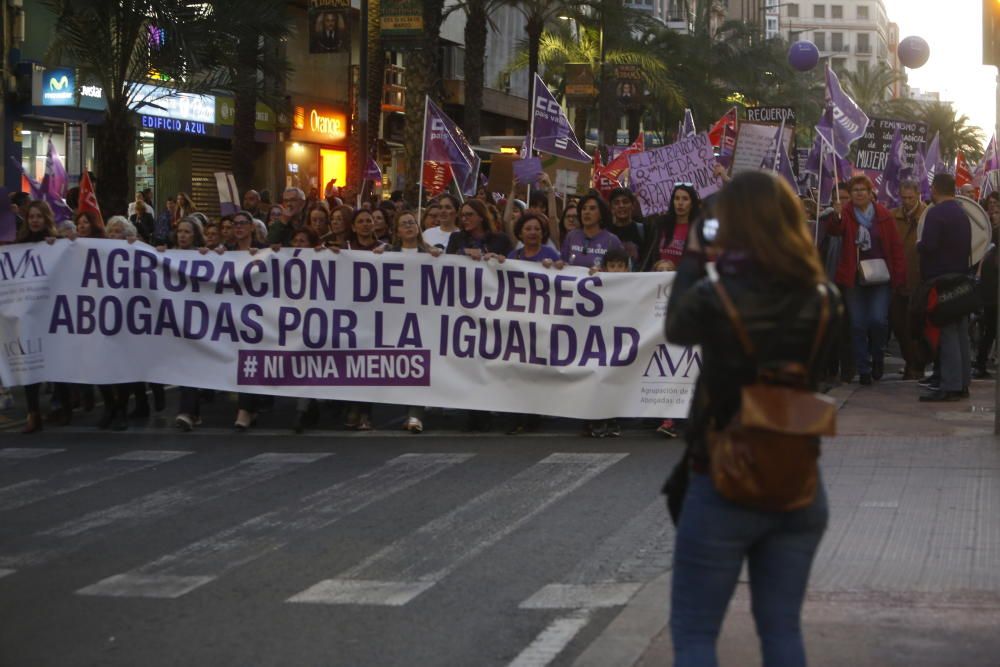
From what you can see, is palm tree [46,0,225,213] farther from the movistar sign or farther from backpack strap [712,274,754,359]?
backpack strap [712,274,754,359]

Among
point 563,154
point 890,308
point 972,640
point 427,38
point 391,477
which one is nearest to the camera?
point 972,640

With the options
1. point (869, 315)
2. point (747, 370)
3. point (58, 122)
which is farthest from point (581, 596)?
point (58, 122)

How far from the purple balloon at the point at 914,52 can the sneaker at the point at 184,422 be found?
28197 mm

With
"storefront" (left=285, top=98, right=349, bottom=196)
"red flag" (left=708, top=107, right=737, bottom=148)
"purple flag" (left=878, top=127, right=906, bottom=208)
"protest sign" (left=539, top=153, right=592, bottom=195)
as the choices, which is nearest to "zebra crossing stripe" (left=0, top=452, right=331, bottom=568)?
"protest sign" (left=539, top=153, right=592, bottom=195)

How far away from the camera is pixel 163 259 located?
40.7 feet

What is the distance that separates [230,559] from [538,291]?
16.0ft

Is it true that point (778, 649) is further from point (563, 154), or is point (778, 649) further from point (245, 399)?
point (563, 154)

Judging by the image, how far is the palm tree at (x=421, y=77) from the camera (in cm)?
2541

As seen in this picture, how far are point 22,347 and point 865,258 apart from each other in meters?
7.48

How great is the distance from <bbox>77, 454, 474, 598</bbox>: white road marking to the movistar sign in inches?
765

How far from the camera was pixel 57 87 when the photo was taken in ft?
91.8

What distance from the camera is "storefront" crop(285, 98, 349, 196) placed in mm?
40188

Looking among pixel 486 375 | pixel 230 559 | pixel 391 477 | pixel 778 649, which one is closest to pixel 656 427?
pixel 486 375

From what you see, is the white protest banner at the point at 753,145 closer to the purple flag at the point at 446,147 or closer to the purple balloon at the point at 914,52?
the purple flag at the point at 446,147
